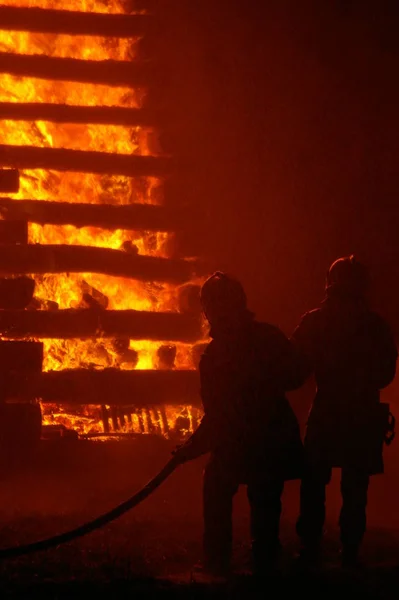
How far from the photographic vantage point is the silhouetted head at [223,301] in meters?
4.90

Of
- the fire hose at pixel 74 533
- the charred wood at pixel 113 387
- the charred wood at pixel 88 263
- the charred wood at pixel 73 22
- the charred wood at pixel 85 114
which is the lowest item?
the fire hose at pixel 74 533

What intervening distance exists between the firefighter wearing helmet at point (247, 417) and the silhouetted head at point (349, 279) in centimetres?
58

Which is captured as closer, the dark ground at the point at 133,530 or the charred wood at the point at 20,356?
the dark ground at the point at 133,530

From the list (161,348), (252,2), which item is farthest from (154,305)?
(252,2)

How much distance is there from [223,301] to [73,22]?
16.0ft

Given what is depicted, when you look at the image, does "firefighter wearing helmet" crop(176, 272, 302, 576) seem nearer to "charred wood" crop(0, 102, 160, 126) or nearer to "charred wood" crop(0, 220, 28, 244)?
"charred wood" crop(0, 220, 28, 244)

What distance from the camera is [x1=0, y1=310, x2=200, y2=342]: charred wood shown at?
791 cm

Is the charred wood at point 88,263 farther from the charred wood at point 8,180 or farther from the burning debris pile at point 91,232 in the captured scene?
the charred wood at point 8,180

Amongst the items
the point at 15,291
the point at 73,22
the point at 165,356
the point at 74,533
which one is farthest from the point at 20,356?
the point at 74,533

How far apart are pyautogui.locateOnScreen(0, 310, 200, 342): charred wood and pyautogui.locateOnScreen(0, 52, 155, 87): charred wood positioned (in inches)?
87.4

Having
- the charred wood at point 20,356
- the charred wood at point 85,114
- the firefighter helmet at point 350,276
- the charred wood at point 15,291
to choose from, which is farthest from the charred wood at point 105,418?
the firefighter helmet at point 350,276

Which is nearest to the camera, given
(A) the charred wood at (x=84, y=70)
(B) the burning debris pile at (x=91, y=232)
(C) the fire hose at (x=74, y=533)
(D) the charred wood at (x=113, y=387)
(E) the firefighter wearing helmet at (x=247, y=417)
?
(C) the fire hose at (x=74, y=533)

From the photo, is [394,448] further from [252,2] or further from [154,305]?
[252,2]

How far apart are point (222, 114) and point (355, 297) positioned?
13.1 feet
